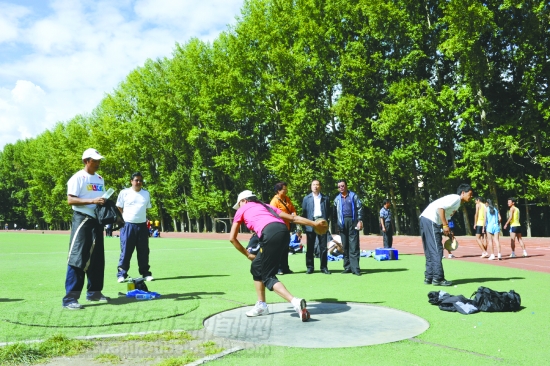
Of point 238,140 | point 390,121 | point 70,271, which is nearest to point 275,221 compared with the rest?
point 70,271

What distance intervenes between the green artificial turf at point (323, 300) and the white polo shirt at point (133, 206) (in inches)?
52.0

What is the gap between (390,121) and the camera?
1054 inches

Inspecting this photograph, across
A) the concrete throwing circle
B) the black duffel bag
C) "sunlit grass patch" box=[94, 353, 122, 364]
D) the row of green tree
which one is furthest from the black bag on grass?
the row of green tree

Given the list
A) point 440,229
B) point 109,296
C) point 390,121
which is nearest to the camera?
point 109,296

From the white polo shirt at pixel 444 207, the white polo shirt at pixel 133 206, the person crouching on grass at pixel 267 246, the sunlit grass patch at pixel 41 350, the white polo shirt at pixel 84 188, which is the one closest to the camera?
the sunlit grass patch at pixel 41 350

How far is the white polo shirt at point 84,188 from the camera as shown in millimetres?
7137

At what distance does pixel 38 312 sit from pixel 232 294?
290cm

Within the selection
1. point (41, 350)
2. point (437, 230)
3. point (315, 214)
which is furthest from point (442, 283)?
point (41, 350)

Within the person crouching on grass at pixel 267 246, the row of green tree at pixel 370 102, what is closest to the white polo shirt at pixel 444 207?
the person crouching on grass at pixel 267 246

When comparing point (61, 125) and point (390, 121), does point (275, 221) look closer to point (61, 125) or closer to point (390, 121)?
point (390, 121)

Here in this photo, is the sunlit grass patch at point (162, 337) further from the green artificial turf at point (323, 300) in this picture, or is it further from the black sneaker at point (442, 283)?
the black sneaker at point (442, 283)

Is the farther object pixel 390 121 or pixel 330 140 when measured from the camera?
pixel 330 140

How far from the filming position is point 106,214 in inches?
282

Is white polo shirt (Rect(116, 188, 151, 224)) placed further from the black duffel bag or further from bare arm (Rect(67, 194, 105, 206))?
bare arm (Rect(67, 194, 105, 206))
